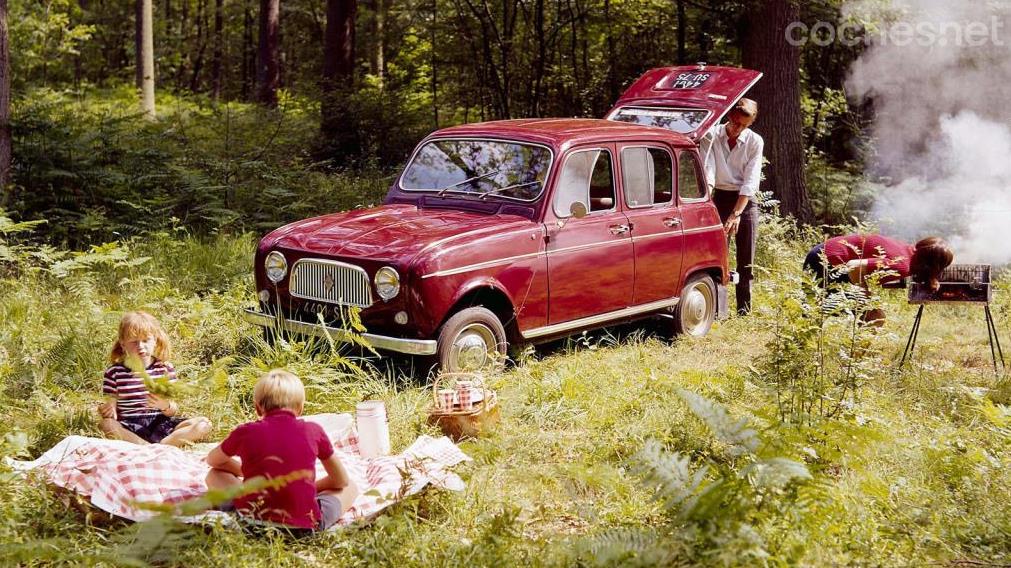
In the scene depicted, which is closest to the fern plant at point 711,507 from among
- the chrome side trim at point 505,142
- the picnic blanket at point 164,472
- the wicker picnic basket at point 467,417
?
the picnic blanket at point 164,472

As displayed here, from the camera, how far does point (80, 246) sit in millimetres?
10062

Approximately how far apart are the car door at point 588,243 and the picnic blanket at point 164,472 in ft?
7.81

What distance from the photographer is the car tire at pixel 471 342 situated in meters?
6.40

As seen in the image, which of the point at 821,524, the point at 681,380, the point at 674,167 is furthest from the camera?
the point at 674,167

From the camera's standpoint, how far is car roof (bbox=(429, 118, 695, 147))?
7391 millimetres

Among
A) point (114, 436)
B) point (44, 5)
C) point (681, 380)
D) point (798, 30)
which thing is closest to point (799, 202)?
point (798, 30)

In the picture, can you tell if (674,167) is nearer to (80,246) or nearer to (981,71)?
(80,246)

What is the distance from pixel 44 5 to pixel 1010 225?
74.8 feet

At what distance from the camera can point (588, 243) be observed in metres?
7.31

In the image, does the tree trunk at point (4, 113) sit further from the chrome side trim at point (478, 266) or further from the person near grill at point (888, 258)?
the person near grill at point (888, 258)

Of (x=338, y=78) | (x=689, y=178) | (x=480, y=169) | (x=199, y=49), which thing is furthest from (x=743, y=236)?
(x=199, y=49)

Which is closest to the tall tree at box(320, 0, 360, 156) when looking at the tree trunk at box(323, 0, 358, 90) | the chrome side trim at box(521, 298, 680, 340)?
the tree trunk at box(323, 0, 358, 90)

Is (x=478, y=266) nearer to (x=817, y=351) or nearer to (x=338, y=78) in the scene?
(x=817, y=351)

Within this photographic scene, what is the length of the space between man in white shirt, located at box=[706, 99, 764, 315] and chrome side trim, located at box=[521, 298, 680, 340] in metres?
1.27
